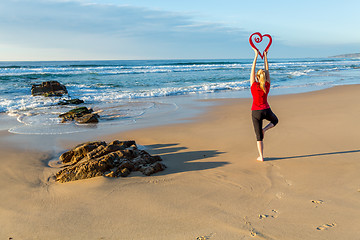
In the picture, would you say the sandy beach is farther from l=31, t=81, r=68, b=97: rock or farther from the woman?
l=31, t=81, r=68, b=97: rock

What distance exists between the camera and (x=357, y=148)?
5.14 meters

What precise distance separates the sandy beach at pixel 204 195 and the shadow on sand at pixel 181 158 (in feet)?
0.05

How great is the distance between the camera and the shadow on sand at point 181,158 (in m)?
4.48

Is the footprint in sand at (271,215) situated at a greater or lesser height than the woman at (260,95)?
lesser

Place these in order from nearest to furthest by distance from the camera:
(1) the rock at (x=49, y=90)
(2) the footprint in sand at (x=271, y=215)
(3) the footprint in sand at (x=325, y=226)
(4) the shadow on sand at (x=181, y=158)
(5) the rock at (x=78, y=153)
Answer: (3) the footprint in sand at (x=325, y=226) < (2) the footprint in sand at (x=271, y=215) < (4) the shadow on sand at (x=181, y=158) < (5) the rock at (x=78, y=153) < (1) the rock at (x=49, y=90)

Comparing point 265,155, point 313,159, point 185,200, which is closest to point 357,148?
point 313,159

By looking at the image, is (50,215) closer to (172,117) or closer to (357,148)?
(357,148)

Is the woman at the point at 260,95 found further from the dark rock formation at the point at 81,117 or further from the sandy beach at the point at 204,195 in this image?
the dark rock formation at the point at 81,117

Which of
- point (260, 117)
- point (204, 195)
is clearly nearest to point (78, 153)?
point (204, 195)

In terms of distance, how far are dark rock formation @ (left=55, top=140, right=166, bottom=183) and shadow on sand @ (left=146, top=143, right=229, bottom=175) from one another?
210mm

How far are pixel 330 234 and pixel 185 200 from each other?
1.52m

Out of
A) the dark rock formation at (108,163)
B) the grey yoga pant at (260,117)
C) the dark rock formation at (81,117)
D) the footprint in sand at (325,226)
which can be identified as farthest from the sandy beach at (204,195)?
the dark rock formation at (81,117)

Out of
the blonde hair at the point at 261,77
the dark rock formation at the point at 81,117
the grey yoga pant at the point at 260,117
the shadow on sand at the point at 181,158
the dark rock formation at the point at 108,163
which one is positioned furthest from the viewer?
the dark rock formation at the point at 81,117

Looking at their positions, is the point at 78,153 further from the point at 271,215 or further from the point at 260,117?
the point at 271,215
